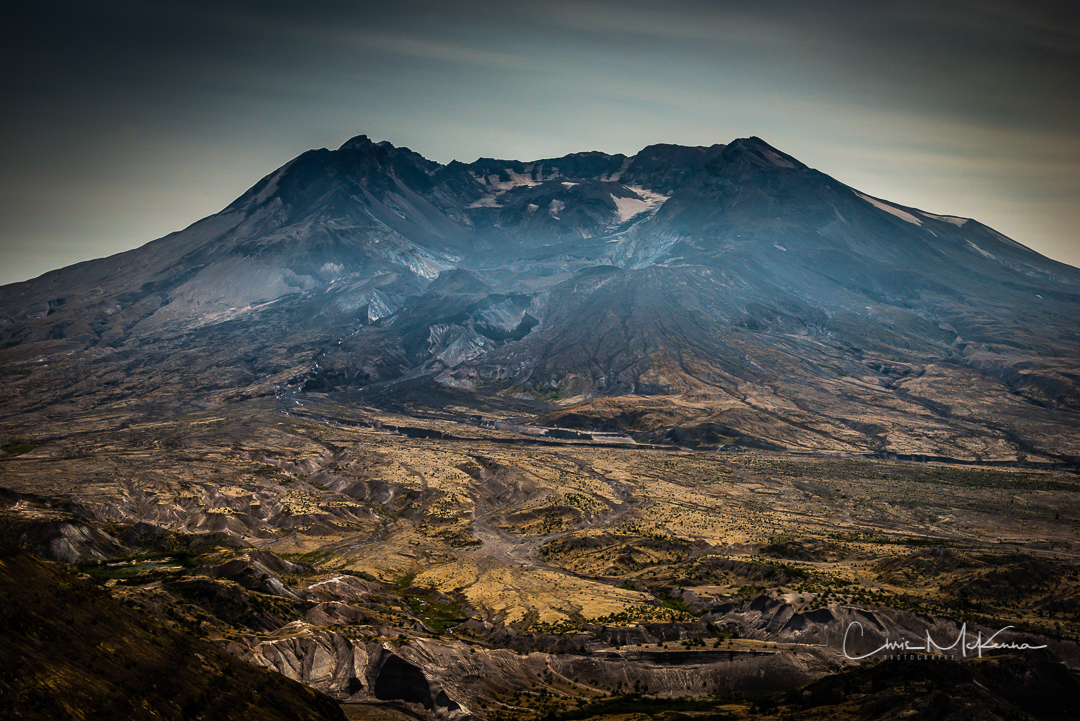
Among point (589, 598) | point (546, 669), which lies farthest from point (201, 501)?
point (546, 669)

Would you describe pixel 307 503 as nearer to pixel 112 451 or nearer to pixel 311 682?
pixel 112 451

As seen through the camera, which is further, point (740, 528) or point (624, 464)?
point (624, 464)

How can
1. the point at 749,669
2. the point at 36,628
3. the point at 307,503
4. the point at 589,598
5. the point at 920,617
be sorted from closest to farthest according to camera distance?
the point at 36,628, the point at 749,669, the point at 920,617, the point at 589,598, the point at 307,503

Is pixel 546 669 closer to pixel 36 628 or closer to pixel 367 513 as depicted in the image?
pixel 36 628

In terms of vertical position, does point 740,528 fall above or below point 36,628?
below

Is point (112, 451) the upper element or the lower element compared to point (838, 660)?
upper

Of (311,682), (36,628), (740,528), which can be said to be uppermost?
(36,628)

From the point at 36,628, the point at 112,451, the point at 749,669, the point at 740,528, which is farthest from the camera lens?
the point at 112,451

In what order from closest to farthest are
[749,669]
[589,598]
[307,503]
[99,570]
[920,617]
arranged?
[749,669] < [920,617] < [99,570] < [589,598] < [307,503]

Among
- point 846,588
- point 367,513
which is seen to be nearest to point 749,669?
point 846,588
